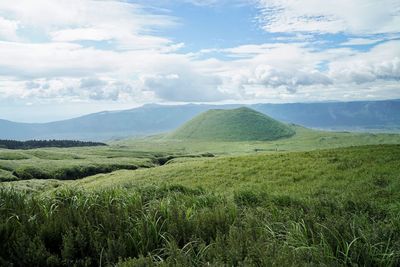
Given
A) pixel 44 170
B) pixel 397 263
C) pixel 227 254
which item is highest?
pixel 227 254

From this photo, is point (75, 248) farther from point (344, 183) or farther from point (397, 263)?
point (344, 183)

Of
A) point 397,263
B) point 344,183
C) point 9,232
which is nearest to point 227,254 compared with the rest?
point 397,263

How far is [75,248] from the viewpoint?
8.07 meters

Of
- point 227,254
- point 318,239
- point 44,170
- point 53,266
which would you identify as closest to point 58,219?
point 53,266

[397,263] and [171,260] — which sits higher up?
[171,260]

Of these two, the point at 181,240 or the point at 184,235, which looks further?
the point at 181,240

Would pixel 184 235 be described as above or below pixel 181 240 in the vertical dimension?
above

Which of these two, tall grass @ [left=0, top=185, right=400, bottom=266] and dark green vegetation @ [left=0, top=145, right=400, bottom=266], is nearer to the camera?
tall grass @ [left=0, top=185, right=400, bottom=266]

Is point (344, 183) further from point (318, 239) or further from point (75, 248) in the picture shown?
point (75, 248)

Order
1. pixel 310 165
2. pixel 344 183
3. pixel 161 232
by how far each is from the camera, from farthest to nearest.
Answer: pixel 310 165 → pixel 344 183 → pixel 161 232

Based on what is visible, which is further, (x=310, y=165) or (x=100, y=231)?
(x=310, y=165)

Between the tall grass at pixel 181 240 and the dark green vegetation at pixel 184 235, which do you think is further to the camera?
the dark green vegetation at pixel 184 235

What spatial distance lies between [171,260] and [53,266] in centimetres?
248

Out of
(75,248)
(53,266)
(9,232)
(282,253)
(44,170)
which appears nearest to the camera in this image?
(282,253)
